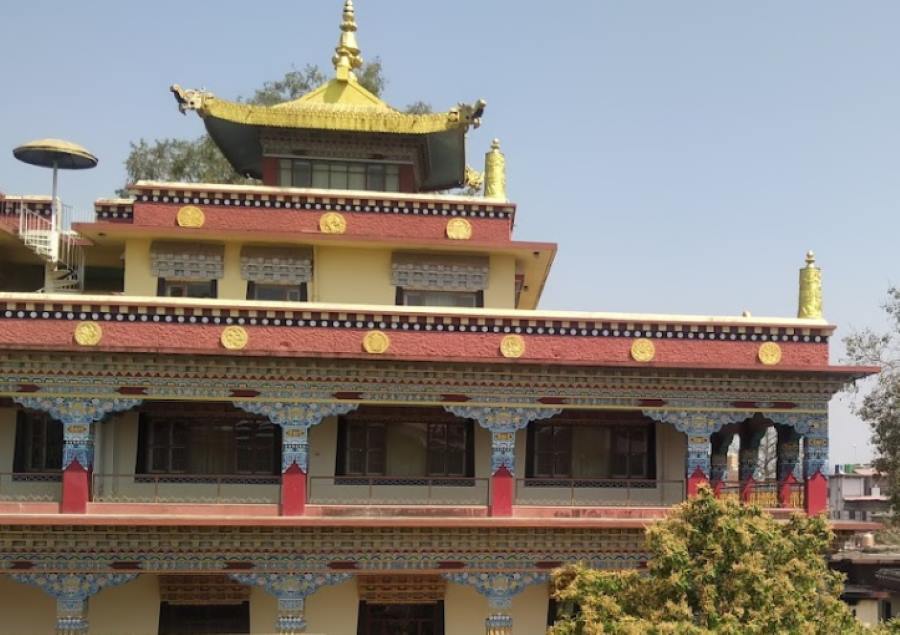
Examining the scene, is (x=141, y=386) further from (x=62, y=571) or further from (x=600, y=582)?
(x=600, y=582)

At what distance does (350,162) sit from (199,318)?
6.44 metres

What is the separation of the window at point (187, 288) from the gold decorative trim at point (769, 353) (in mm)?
10422

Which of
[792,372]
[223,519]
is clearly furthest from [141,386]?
[792,372]

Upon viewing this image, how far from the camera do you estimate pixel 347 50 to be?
23688 millimetres

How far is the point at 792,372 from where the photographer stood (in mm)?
17484

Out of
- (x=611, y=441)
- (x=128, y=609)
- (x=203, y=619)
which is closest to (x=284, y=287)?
(x=203, y=619)

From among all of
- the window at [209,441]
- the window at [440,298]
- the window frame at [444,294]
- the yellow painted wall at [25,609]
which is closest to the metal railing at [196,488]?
the window at [209,441]

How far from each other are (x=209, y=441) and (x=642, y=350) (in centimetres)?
810

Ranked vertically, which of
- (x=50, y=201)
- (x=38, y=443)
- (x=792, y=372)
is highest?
(x=50, y=201)

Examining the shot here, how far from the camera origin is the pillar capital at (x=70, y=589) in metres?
16.0

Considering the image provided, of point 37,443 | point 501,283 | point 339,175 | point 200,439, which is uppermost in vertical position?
point 339,175

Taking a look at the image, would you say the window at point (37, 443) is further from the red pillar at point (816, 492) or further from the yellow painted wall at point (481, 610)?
the red pillar at point (816, 492)

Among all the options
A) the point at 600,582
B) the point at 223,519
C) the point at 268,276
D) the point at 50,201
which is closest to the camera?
the point at 600,582

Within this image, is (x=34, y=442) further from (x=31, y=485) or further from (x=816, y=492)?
(x=816, y=492)
